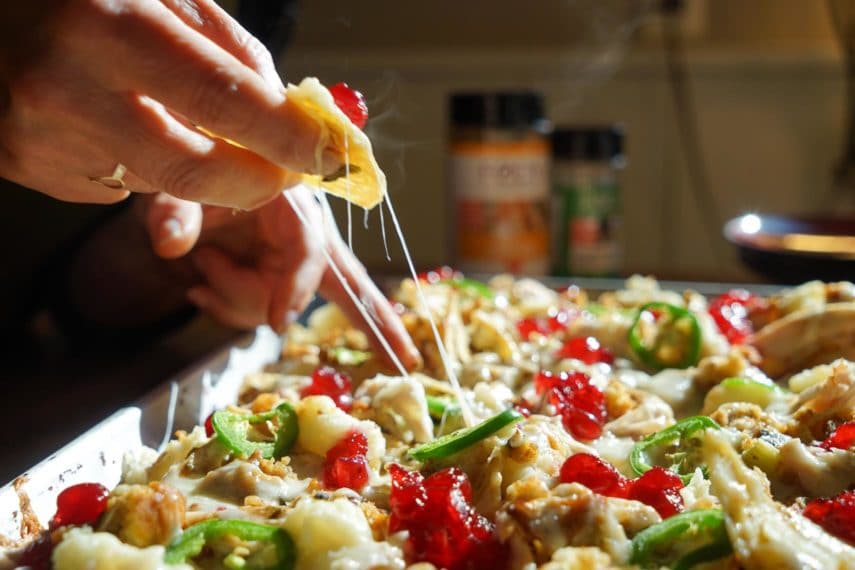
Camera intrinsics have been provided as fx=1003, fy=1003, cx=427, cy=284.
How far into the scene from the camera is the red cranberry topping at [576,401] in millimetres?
1327

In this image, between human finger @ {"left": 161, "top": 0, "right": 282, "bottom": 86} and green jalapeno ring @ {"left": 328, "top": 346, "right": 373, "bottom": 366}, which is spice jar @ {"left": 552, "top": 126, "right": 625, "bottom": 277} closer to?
green jalapeno ring @ {"left": 328, "top": 346, "right": 373, "bottom": 366}

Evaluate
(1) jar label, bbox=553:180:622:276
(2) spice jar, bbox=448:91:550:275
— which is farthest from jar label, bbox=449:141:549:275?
(1) jar label, bbox=553:180:622:276

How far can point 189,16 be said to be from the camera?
1.04 meters

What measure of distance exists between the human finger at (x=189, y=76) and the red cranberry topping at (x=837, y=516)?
0.62 meters

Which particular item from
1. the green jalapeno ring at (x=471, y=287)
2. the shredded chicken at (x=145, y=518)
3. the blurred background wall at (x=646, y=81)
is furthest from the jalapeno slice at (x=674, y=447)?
the blurred background wall at (x=646, y=81)

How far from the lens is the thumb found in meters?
1.50

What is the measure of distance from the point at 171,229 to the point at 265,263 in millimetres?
343

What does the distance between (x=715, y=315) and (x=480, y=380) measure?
598mm

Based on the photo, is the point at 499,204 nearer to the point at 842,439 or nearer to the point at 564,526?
the point at 842,439

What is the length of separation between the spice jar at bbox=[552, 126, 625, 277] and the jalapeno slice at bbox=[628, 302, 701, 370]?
88 cm

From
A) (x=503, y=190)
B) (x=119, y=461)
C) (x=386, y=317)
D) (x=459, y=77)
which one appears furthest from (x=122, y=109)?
(x=459, y=77)

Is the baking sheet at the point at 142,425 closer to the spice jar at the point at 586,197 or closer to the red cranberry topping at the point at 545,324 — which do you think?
the red cranberry topping at the point at 545,324

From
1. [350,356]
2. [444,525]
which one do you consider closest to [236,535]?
[444,525]

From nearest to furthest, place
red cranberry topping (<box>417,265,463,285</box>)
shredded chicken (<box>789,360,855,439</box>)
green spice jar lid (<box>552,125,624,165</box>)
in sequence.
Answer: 1. shredded chicken (<box>789,360,855,439</box>)
2. red cranberry topping (<box>417,265,463,285</box>)
3. green spice jar lid (<box>552,125,624,165</box>)
